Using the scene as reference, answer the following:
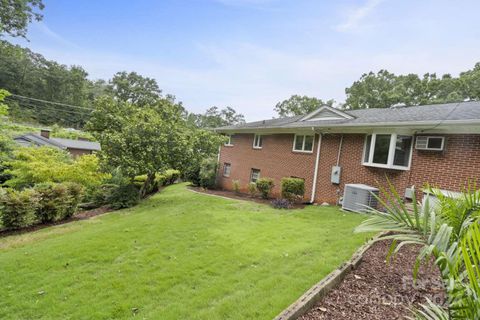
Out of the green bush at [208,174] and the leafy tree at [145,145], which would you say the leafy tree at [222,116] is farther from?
the leafy tree at [145,145]

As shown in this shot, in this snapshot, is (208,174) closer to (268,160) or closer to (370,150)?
(268,160)

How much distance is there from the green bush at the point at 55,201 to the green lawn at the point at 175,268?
1585mm

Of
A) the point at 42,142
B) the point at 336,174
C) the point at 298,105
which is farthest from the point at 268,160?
the point at 298,105

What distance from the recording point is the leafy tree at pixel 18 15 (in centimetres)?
1328

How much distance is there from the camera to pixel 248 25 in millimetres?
12617

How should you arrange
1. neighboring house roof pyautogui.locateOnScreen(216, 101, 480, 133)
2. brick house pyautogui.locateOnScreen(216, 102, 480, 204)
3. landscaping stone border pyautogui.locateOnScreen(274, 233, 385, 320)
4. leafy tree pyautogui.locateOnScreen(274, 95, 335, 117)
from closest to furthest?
landscaping stone border pyautogui.locateOnScreen(274, 233, 385, 320)
neighboring house roof pyautogui.locateOnScreen(216, 101, 480, 133)
brick house pyautogui.locateOnScreen(216, 102, 480, 204)
leafy tree pyautogui.locateOnScreen(274, 95, 335, 117)

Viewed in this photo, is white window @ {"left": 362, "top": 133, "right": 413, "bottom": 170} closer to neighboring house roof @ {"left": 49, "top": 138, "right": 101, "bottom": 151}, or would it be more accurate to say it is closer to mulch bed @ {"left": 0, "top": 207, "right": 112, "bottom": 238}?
mulch bed @ {"left": 0, "top": 207, "right": 112, "bottom": 238}

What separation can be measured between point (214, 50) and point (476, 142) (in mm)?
13362

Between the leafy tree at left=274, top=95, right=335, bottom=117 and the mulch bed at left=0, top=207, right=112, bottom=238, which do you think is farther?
the leafy tree at left=274, top=95, right=335, bottom=117

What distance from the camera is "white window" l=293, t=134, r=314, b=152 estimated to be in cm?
1184

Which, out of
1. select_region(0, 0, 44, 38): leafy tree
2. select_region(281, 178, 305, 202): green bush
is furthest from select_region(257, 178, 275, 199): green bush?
select_region(0, 0, 44, 38): leafy tree

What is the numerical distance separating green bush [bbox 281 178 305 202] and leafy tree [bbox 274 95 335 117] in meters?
23.4

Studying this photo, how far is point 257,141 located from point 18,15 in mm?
14413

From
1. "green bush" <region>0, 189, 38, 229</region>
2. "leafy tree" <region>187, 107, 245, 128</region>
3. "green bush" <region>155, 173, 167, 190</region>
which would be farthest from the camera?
"leafy tree" <region>187, 107, 245, 128</region>
